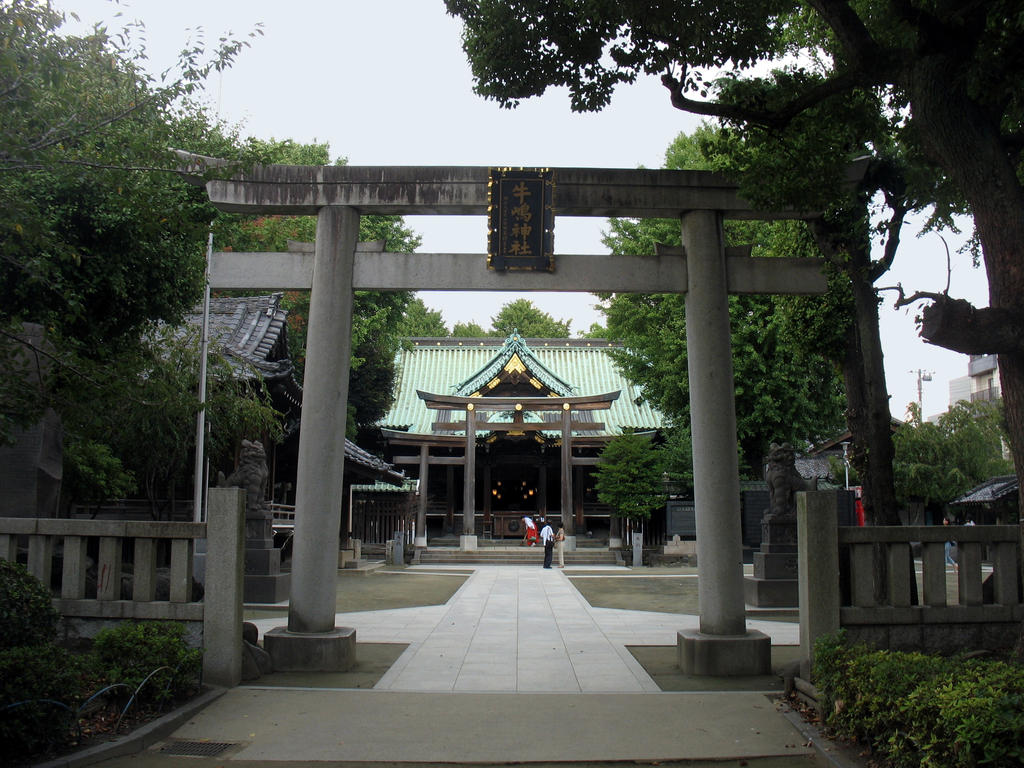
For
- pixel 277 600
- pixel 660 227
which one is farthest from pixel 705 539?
pixel 660 227

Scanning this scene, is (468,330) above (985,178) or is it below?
above

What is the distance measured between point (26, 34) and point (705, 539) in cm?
751

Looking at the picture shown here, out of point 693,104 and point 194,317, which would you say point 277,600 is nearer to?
point 194,317

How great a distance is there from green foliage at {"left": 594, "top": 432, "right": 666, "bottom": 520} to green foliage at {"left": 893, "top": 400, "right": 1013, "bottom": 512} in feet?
29.3

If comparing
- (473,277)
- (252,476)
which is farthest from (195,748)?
(252,476)

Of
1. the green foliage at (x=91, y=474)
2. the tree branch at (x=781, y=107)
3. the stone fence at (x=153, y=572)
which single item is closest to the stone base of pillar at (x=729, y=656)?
the stone fence at (x=153, y=572)

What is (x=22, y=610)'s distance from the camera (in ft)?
19.5

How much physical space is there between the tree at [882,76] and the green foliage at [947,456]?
914 inches

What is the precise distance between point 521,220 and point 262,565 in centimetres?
1001

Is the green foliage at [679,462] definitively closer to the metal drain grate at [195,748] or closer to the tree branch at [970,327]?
the tree branch at [970,327]

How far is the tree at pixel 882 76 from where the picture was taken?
5.49 metres

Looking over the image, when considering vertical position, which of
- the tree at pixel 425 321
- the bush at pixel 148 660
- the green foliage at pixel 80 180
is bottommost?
the bush at pixel 148 660

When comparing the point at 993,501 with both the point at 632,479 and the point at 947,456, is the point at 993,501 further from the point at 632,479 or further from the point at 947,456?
the point at 632,479

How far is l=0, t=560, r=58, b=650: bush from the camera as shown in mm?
5781
